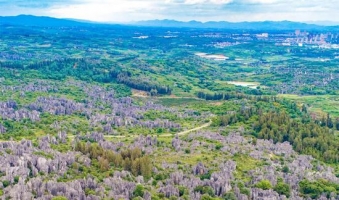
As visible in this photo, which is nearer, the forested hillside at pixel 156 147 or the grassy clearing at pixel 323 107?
the forested hillside at pixel 156 147

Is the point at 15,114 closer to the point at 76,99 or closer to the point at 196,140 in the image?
the point at 76,99

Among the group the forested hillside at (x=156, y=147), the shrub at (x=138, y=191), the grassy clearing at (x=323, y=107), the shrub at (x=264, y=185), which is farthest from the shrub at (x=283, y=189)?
the grassy clearing at (x=323, y=107)

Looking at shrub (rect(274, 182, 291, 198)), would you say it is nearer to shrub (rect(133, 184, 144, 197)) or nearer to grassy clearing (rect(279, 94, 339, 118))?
shrub (rect(133, 184, 144, 197))

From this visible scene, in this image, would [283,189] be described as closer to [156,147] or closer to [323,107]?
[156,147]

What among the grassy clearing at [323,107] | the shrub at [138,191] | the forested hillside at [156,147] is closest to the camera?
the shrub at [138,191]

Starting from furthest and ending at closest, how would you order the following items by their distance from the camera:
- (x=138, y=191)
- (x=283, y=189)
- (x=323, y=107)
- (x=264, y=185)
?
(x=323, y=107), (x=264, y=185), (x=283, y=189), (x=138, y=191)

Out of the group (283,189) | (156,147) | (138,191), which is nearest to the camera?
(138,191)

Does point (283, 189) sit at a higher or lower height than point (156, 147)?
higher

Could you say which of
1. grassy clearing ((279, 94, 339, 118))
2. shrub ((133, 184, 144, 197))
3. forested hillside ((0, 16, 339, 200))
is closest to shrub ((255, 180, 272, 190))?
forested hillside ((0, 16, 339, 200))

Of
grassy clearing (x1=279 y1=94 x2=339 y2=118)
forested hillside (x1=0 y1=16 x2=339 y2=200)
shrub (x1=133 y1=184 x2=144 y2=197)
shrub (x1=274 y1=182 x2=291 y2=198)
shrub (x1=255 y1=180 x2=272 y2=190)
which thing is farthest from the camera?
grassy clearing (x1=279 y1=94 x2=339 y2=118)

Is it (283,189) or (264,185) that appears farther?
(264,185)

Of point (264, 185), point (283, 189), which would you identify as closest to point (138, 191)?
point (264, 185)

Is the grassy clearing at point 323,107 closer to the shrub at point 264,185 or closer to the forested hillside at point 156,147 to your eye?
the forested hillside at point 156,147
